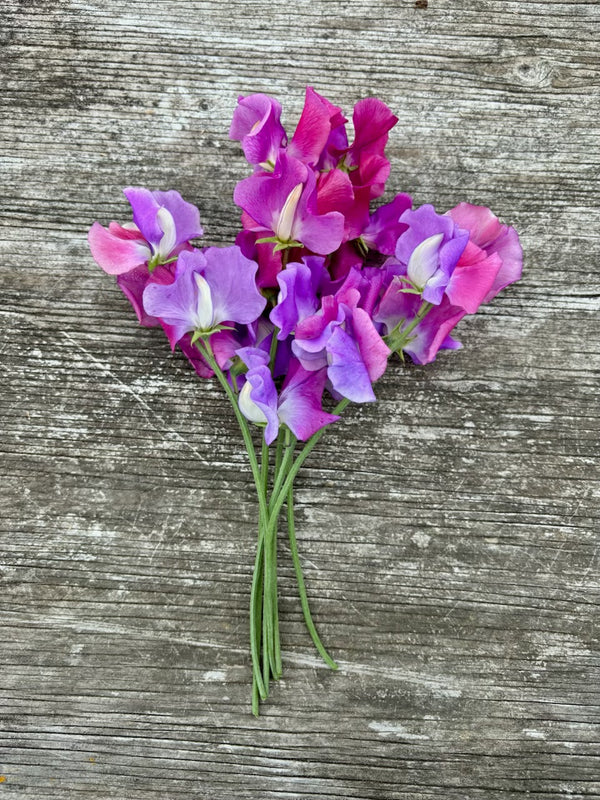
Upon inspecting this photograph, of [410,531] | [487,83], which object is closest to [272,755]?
[410,531]

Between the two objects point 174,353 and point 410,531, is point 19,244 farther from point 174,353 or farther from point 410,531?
point 410,531

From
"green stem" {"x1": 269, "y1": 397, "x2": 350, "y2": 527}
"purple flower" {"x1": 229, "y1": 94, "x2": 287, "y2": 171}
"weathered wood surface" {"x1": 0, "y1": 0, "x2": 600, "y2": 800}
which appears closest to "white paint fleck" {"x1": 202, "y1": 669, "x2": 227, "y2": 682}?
"weathered wood surface" {"x1": 0, "y1": 0, "x2": 600, "y2": 800}

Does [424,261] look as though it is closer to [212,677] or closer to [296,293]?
[296,293]

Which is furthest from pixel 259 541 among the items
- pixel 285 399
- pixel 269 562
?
pixel 285 399

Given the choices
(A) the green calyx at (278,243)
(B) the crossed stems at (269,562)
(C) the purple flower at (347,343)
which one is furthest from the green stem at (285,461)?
(A) the green calyx at (278,243)

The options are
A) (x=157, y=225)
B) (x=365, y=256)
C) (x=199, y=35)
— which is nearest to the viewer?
(x=157, y=225)

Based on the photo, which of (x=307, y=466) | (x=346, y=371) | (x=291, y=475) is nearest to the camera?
(x=346, y=371)

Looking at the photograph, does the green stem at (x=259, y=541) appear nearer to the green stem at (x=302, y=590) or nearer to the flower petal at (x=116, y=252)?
the green stem at (x=302, y=590)
